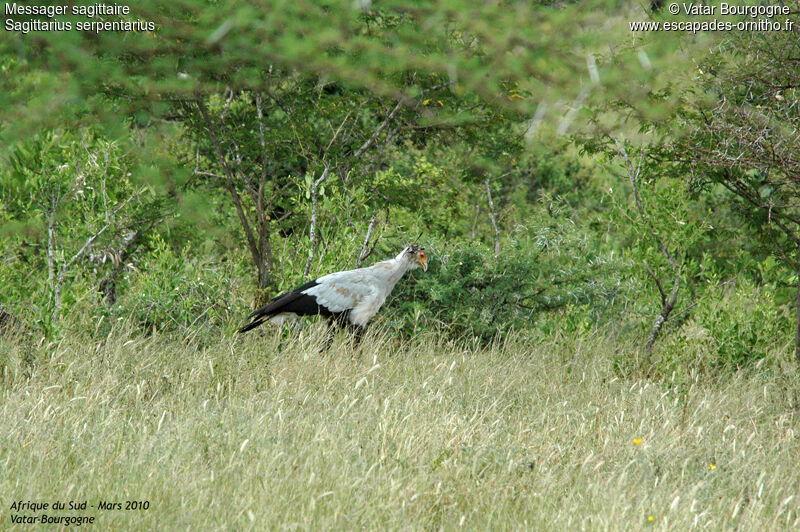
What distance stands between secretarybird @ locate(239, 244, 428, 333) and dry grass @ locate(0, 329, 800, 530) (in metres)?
0.33

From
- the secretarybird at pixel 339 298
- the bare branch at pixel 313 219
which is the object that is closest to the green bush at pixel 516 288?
the secretarybird at pixel 339 298

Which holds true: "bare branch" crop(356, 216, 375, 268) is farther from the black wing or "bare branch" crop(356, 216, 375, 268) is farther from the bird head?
the black wing

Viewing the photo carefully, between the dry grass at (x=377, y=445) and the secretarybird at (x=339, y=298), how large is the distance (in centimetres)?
33

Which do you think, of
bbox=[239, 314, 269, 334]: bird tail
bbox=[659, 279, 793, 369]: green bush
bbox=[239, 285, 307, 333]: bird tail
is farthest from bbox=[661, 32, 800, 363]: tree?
bbox=[239, 314, 269, 334]: bird tail

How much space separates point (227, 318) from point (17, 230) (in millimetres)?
1908

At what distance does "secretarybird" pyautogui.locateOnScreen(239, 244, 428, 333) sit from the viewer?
19.7 feet

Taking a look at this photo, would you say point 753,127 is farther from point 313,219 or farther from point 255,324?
point 255,324

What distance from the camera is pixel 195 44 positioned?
14.1ft

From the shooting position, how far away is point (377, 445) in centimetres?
396

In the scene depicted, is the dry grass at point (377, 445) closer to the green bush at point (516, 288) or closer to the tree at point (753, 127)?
the green bush at point (516, 288)

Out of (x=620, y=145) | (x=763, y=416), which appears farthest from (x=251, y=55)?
(x=763, y=416)

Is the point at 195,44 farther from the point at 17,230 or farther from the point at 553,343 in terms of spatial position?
the point at 553,343

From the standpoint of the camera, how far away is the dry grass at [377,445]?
335 centimetres

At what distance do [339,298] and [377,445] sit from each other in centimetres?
224
